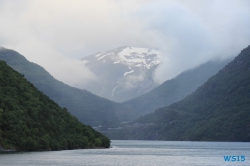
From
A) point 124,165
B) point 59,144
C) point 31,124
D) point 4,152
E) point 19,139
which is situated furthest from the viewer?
point 59,144

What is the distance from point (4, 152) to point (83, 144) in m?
56.9

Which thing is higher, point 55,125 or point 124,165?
point 55,125

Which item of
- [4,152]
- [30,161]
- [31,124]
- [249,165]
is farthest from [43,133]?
[249,165]

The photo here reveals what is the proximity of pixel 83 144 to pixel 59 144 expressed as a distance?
21.0 meters

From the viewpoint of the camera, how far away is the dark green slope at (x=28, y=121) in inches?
6073

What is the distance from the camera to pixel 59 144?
587 feet

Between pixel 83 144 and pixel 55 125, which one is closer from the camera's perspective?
pixel 55 125

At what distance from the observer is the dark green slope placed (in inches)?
6073

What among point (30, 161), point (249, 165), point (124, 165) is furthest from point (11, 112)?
point (249, 165)

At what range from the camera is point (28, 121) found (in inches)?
6516

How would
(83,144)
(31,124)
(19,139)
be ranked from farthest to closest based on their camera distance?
(83,144), (31,124), (19,139)

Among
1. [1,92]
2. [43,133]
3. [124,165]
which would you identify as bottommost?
[124,165]

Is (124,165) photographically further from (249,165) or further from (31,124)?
(31,124)

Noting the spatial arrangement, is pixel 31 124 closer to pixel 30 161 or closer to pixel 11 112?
pixel 11 112
